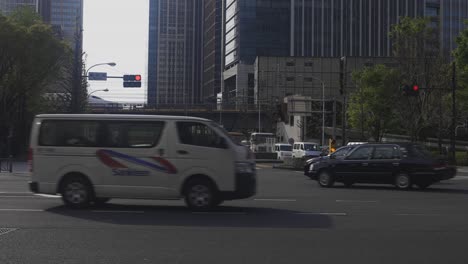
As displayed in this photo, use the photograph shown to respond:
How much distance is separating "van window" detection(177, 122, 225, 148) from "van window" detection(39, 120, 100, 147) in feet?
6.63

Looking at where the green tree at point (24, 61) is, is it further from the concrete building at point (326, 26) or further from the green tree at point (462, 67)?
the concrete building at point (326, 26)

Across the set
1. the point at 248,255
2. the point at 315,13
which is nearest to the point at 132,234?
the point at 248,255

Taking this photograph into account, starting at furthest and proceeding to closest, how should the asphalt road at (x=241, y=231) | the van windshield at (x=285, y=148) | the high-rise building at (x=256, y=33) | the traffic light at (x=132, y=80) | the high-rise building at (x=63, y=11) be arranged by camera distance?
the high-rise building at (x=256, y=33), the high-rise building at (x=63, y=11), the van windshield at (x=285, y=148), the traffic light at (x=132, y=80), the asphalt road at (x=241, y=231)

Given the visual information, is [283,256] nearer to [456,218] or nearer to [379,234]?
[379,234]

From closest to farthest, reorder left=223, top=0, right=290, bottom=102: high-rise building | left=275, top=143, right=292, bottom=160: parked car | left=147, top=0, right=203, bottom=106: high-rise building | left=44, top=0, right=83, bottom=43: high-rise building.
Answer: left=275, top=143, right=292, bottom=160: parked car, left=44, top=0, right=83, bottom=43: high-rise building, left=223, top=0, right=290, bottom=102: high-rise building, left=147, top=0, right=203, bottom=106: high-rise building

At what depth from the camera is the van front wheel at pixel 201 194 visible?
514 inches

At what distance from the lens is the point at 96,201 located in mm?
14148

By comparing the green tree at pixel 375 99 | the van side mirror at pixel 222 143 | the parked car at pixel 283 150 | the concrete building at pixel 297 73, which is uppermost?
the concrete building at pixel 297 73

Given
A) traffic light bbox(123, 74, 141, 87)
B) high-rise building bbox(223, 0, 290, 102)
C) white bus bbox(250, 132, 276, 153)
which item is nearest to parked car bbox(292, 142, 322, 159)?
white bus bbox(250, 132, 276, 153)

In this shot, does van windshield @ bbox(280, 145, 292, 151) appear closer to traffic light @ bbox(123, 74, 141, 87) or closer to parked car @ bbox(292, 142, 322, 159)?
parked car @ bbox(292, 142, 322, 159)

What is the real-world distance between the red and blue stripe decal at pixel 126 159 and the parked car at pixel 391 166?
908 centimetres

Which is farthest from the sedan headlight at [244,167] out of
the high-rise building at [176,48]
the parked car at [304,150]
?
the high-rise building at [176,48]

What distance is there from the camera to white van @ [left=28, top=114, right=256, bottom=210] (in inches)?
510

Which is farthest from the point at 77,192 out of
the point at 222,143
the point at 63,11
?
the point at 63,11
